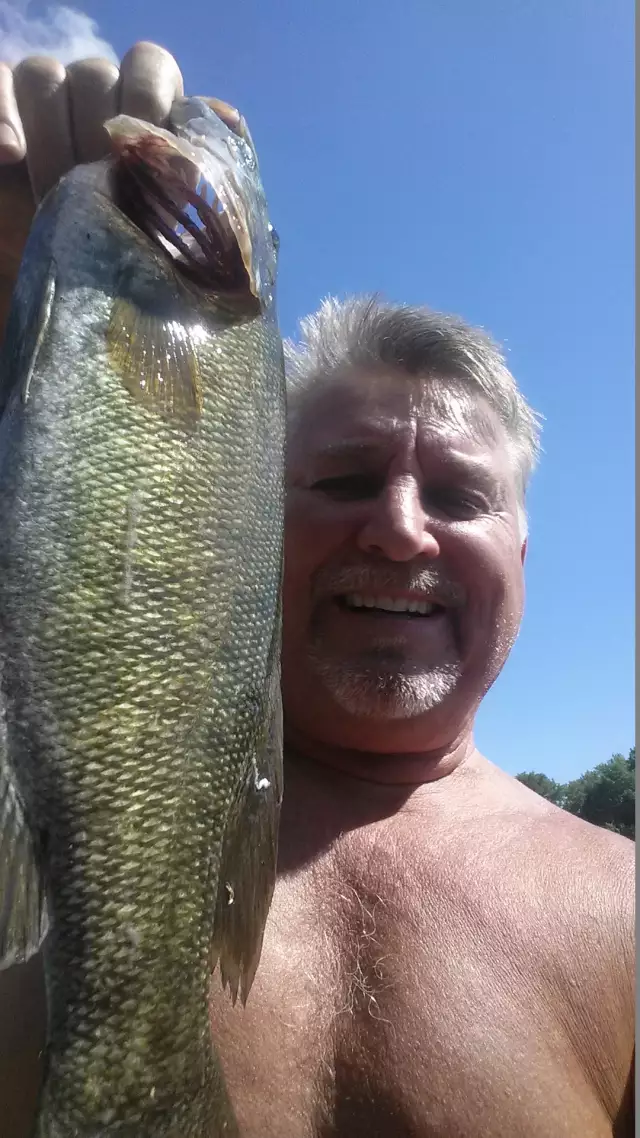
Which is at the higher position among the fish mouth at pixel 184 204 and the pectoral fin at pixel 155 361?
the fish mouth at pixel 184 204

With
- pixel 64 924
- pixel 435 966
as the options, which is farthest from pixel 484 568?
pixel 64 924

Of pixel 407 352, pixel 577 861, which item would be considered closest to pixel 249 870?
Result: pixel 577 861

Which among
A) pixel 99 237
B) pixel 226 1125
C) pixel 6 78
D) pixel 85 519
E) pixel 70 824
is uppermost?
pixel 6 78

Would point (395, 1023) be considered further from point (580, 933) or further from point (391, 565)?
point (391, 565)

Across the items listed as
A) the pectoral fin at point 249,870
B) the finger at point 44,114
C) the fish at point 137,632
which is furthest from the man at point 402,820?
the pectoral fin at point 249,870

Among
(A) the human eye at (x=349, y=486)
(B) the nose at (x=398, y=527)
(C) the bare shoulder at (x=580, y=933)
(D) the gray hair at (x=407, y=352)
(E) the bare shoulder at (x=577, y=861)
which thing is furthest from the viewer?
(D) the gray hair at (x=407, y=352)

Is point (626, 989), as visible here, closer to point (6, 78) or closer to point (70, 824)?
point (70, 824)

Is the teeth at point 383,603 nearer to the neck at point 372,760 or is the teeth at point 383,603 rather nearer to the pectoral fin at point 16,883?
the neck at point 372,760
